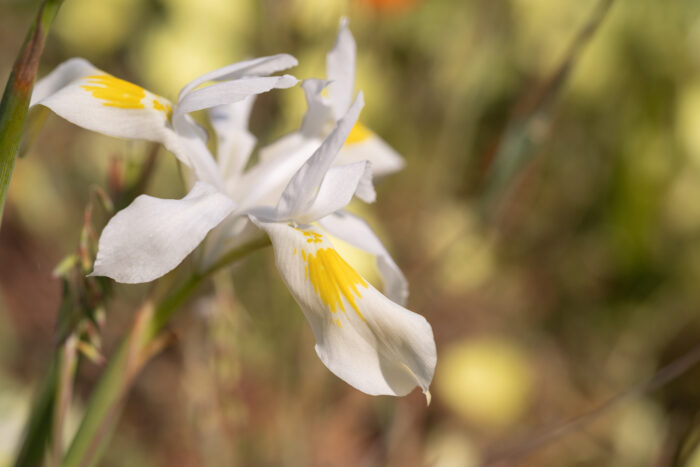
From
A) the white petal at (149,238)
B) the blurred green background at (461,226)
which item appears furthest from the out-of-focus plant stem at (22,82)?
the blurred green background at (461,226)

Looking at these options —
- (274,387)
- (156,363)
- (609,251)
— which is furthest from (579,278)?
(156,363)

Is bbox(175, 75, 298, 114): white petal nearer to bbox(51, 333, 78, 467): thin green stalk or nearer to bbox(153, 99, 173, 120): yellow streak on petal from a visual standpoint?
bbox(153, 99, 173, 120): yellow streak on petal

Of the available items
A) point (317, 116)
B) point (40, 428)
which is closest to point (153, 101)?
point (317, 116)

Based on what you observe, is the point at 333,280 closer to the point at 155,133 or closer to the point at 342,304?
the point at 342,304

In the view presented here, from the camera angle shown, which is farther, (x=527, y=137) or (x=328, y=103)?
(x=527, y=137)

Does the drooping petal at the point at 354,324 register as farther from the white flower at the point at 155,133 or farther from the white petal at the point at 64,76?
the white petal at the point at 64,76
